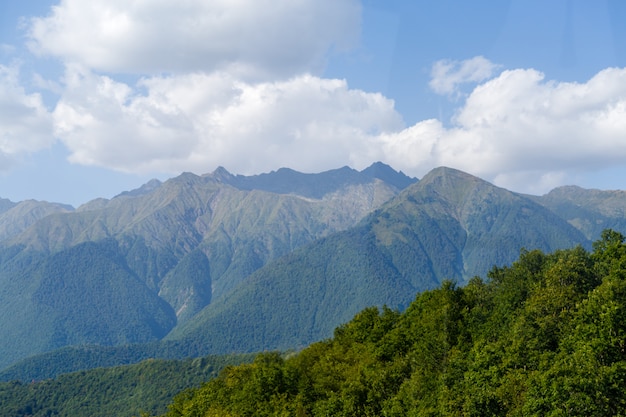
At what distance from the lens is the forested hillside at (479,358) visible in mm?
36984

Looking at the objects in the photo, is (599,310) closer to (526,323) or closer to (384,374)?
(526,323)

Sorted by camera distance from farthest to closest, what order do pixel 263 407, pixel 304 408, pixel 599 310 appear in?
pixel 263 407
pixel 304 408
pixel 599 310

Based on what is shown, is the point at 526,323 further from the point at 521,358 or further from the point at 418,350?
the point at 418,350

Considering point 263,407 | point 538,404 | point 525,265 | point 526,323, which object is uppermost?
point 525,265

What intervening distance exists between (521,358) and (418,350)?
15.1m

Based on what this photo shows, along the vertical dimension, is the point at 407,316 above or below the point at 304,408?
above

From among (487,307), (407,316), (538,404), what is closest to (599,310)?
(538,404)

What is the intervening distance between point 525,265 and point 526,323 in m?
24.2

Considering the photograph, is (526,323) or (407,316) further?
(407,316)

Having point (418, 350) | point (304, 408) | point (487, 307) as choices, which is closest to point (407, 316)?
point (487, 307)

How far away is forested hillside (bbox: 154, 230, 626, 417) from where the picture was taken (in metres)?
37.0

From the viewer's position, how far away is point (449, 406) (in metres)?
42.0

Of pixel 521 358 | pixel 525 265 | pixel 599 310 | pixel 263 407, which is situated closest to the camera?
pixel 599 310

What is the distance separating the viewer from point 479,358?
46.9 meters
